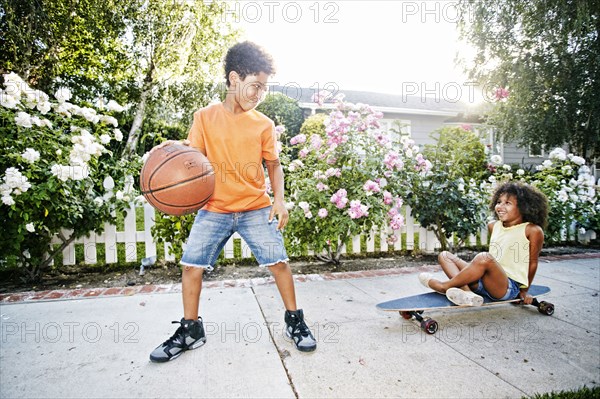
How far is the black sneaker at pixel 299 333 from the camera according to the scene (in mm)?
2096

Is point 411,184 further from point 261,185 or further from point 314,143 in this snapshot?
point 261,185

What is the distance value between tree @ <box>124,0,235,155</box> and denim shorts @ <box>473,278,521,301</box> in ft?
30.7

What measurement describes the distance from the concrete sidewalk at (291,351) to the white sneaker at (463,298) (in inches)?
7.1

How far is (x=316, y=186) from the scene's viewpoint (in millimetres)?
4086

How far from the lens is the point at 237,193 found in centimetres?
Result: 223

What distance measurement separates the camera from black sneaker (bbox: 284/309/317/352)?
6.88ft

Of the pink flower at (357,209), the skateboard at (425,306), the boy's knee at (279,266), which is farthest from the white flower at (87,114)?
the skateboard at (425,306)

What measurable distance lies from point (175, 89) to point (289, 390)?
39.0ft

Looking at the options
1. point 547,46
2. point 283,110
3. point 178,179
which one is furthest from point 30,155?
point 283,110

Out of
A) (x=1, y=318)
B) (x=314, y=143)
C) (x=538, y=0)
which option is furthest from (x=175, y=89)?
(x=538, y=0)

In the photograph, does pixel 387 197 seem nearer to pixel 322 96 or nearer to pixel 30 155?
pixel 322 96

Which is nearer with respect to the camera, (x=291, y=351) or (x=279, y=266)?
(x=291, y=351)

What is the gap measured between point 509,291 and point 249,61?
2.44 m

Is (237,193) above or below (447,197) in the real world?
above
